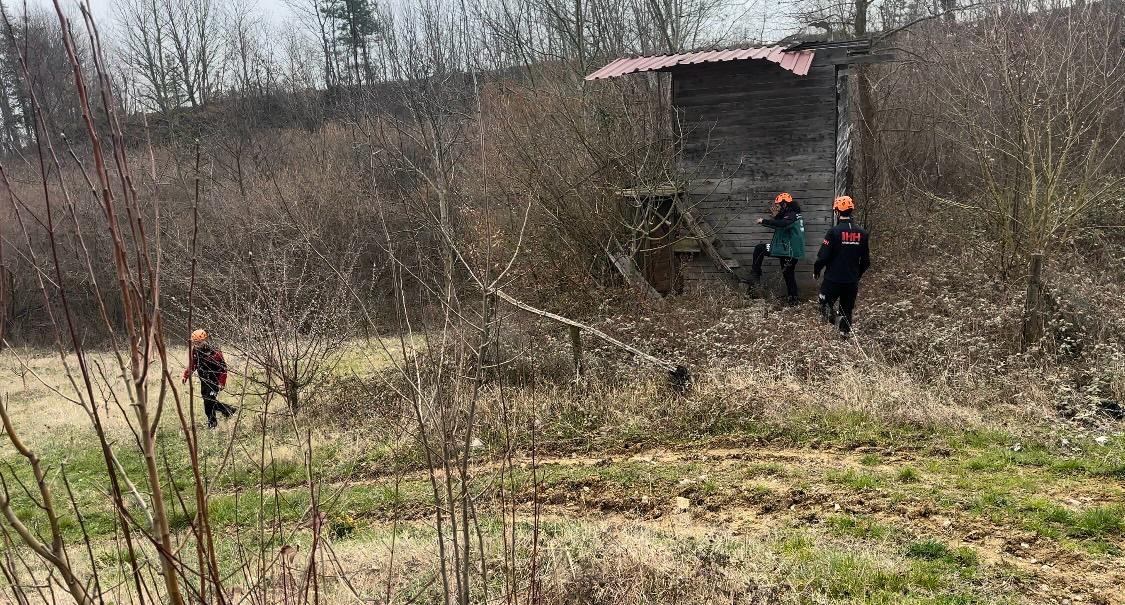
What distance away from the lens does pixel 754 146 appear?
1334cm

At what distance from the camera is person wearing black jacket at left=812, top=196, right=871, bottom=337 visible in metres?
9.54

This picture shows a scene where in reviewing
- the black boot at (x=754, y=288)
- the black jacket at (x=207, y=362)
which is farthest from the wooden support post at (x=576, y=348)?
the black boot at (x=754, y=288)

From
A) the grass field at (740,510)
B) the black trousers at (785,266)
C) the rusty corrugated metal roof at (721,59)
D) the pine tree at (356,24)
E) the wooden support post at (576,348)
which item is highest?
the pine tree at (356,24)

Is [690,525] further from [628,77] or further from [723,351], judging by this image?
[628,77]

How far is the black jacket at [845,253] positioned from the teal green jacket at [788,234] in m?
2.29

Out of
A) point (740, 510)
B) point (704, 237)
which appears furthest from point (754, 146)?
point (740, 510)

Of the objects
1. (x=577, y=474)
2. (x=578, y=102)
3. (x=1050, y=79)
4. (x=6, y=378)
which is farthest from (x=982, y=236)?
(x=6, y=378)

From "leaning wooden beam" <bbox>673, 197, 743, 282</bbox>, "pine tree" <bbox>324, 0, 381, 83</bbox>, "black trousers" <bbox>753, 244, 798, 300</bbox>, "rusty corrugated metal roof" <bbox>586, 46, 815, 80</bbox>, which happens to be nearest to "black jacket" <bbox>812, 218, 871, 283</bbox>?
"black trousers" <bbox>753, 244, 798, 300</bbox>

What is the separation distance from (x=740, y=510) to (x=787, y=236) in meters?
6.95

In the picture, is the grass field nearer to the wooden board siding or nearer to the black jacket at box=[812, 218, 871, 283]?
the black jacket at box=[812, 218, 871, 283]

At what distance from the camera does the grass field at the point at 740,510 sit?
15.1 feet

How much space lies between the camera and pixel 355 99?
37.8 meters

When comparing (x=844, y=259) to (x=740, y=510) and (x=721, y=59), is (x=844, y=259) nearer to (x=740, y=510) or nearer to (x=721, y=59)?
(x=721, y=59)

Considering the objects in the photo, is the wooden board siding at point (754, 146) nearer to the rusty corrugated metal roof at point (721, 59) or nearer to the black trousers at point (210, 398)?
the rusty corrugated metal roof at point (721, 59)
